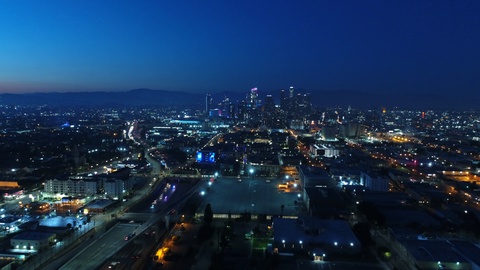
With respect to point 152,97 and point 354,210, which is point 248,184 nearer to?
point 354,210

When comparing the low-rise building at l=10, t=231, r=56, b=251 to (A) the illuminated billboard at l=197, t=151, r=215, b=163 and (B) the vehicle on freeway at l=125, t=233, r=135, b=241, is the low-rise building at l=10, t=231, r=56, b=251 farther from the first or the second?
(A) the illuminated billboard at l=197, t=151, r=215, b=163

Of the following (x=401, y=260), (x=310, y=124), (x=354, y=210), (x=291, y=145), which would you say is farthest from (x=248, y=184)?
(x=310, y=124)

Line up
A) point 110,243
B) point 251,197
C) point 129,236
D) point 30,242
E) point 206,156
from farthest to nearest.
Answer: point 206,156 < point 251,197 < point 129,236 < point 110,243 < point 30,242

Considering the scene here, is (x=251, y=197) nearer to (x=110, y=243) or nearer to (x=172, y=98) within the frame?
(x=110, y=243)

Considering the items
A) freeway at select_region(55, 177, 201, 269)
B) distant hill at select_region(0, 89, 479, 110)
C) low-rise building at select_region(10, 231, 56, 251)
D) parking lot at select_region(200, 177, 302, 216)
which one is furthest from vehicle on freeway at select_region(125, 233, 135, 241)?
distant hill at select_region(0, 89, 479, 110)

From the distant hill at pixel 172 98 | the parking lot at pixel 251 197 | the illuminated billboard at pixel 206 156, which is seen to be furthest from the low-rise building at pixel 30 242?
the distant hill at pixel 172 98

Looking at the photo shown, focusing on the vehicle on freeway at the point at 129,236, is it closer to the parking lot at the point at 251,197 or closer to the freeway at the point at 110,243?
the freeway at the point at 110,243

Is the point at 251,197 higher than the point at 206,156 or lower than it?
lower

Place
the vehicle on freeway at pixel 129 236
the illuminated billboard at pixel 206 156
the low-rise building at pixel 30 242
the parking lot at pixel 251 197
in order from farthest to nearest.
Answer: the illuminated billboard at pixel 206 156 < the parking lot at pixel 251 197 < the vehicle on freeway at pixel 129 236 < the low-rise building at pixel 30 242

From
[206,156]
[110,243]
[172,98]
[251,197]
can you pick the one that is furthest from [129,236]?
[172,98]

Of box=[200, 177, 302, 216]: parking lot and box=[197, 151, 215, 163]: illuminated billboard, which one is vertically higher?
box=[197, 151, 215, 163]: illuminated billboard

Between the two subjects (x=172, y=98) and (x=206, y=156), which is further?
(x=172, y=98)
